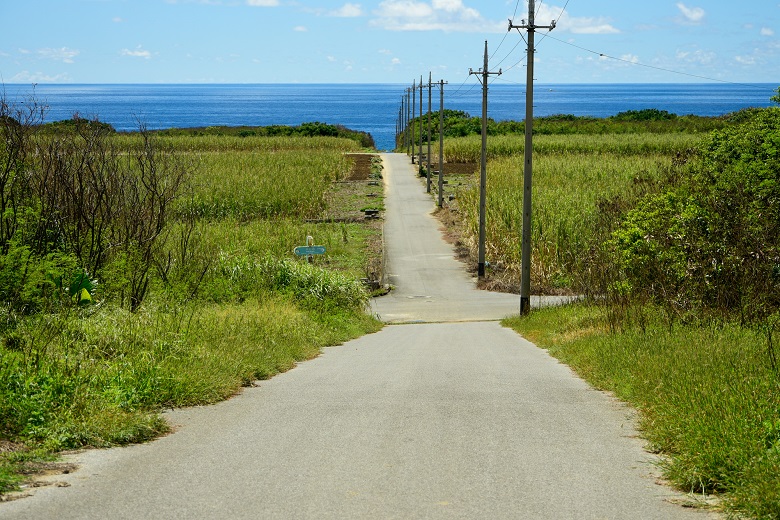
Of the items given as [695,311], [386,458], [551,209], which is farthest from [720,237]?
[551,209]

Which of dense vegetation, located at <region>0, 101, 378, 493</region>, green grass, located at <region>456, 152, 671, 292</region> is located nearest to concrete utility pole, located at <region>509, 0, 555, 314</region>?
green grass, located at <region>456, 152, 671, 292</region>

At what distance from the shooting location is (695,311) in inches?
527

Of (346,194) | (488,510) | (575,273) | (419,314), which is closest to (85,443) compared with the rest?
(488,510)

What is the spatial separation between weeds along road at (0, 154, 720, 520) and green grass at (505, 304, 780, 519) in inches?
11.0

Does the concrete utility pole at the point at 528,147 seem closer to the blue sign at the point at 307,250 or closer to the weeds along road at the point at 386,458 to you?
the blue sign at the point at 307,250

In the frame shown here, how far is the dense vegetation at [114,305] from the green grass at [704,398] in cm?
458

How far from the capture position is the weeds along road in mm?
5570

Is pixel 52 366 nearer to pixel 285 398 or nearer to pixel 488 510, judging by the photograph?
pixel 285 398

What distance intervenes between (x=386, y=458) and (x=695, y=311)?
8232mm

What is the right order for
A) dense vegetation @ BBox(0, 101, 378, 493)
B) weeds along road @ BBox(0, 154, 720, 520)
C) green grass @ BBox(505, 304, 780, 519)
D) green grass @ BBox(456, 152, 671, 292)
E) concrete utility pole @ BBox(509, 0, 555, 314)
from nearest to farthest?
weeds along road @ BBox(0, 154, 720, 520) → green grass @ BBox(505, 304, 780, 519) → dense vegetation @ BBox(0, 101, 378, 493) → concrete utility pole @ BBox(509, 0, 555, 314) → green grass @ BBox(456, 152, 671, 292)

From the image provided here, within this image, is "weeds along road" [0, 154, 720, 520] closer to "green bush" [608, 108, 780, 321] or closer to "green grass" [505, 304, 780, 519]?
"green grass" [505, 304, 780, 519]

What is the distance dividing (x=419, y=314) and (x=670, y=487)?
2122 cm

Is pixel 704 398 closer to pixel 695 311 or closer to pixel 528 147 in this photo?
pixel 695 311

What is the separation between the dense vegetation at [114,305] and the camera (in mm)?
7660
